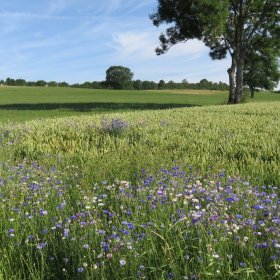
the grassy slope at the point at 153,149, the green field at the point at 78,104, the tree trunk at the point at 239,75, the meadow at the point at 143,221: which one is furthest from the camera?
the tree trunk at the point at 239,75

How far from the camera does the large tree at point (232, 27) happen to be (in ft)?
104

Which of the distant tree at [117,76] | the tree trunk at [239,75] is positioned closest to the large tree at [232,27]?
the tree trunk at [239,75]

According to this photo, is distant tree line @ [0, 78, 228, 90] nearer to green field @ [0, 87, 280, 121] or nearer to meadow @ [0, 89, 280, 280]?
green field @ [0, 87, 280, 121]

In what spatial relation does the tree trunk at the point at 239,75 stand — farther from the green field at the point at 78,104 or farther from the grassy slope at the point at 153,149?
the grassy slope at the point at 153,149

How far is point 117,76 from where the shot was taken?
6137 inches

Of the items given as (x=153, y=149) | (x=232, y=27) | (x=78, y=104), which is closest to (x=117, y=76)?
(x=78, y=104)

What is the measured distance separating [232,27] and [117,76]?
12177 cm

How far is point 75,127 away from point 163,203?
23.8ft

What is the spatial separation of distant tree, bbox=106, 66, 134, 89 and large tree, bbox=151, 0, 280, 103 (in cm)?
11485

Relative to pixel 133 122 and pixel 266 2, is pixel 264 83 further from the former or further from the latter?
pixel 133 122

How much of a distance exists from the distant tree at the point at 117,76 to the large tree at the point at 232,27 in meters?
115

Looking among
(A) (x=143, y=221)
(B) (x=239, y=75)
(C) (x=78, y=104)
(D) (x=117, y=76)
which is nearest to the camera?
(A) (x=143, y=221)

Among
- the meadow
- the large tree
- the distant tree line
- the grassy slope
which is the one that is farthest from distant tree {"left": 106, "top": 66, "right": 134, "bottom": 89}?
the meadow

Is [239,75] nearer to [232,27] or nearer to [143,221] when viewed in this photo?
[232,27]
